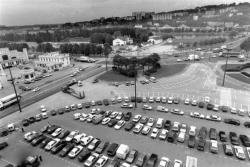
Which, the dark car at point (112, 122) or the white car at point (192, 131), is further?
the dark car at point (112, 122)

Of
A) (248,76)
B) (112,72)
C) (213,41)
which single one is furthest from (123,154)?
(213,41)

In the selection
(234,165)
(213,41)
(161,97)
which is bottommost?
(234,165)

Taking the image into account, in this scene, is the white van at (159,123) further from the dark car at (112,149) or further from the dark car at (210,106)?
the dark car at (210,106)

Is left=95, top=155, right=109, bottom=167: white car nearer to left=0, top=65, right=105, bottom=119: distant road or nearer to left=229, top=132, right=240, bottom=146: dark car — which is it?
left=229, top=132, right=240, bottom=146: dark car

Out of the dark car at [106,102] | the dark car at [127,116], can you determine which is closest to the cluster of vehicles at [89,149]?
the dark car at [127,116]

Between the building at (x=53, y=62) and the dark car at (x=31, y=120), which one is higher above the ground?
the building at (x=53, y=62)

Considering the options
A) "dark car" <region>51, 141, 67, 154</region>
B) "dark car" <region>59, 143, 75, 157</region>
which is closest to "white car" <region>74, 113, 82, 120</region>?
"dark car" <region>51, 141, 67, 154</region>

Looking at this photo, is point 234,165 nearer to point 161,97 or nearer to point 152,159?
point 152,159
